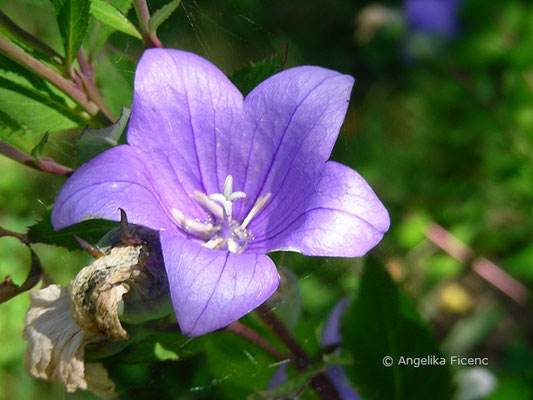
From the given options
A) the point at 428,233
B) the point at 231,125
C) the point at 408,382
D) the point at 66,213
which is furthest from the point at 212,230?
the point at 428,233

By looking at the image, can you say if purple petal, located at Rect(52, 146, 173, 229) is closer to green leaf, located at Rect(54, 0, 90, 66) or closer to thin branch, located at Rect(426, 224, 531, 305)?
green leaf, located at Rect(54, 0, 90, 66)

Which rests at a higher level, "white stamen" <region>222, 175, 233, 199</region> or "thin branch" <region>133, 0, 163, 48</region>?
"thin branch" <region>133, 0, 163, 48</region>

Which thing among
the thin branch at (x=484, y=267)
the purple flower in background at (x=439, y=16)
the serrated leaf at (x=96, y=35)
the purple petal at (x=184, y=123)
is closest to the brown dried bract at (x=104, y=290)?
the purple petal at (x=184, y=123)

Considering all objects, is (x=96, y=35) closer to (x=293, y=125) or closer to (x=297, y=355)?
(x=293, y=125)

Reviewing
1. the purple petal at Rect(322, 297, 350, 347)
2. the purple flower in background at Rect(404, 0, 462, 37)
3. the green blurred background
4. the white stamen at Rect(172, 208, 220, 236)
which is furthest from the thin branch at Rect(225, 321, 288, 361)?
the purple flower in background at Rect(404, 0, 462, 37)

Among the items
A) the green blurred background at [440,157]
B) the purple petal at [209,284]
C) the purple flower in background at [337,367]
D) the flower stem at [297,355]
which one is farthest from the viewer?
the green blurred background at [440,157]

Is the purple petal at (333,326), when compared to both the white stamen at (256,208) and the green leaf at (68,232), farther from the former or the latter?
the green leaf at (68,232)

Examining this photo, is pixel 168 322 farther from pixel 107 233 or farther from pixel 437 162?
pixel 437 162
